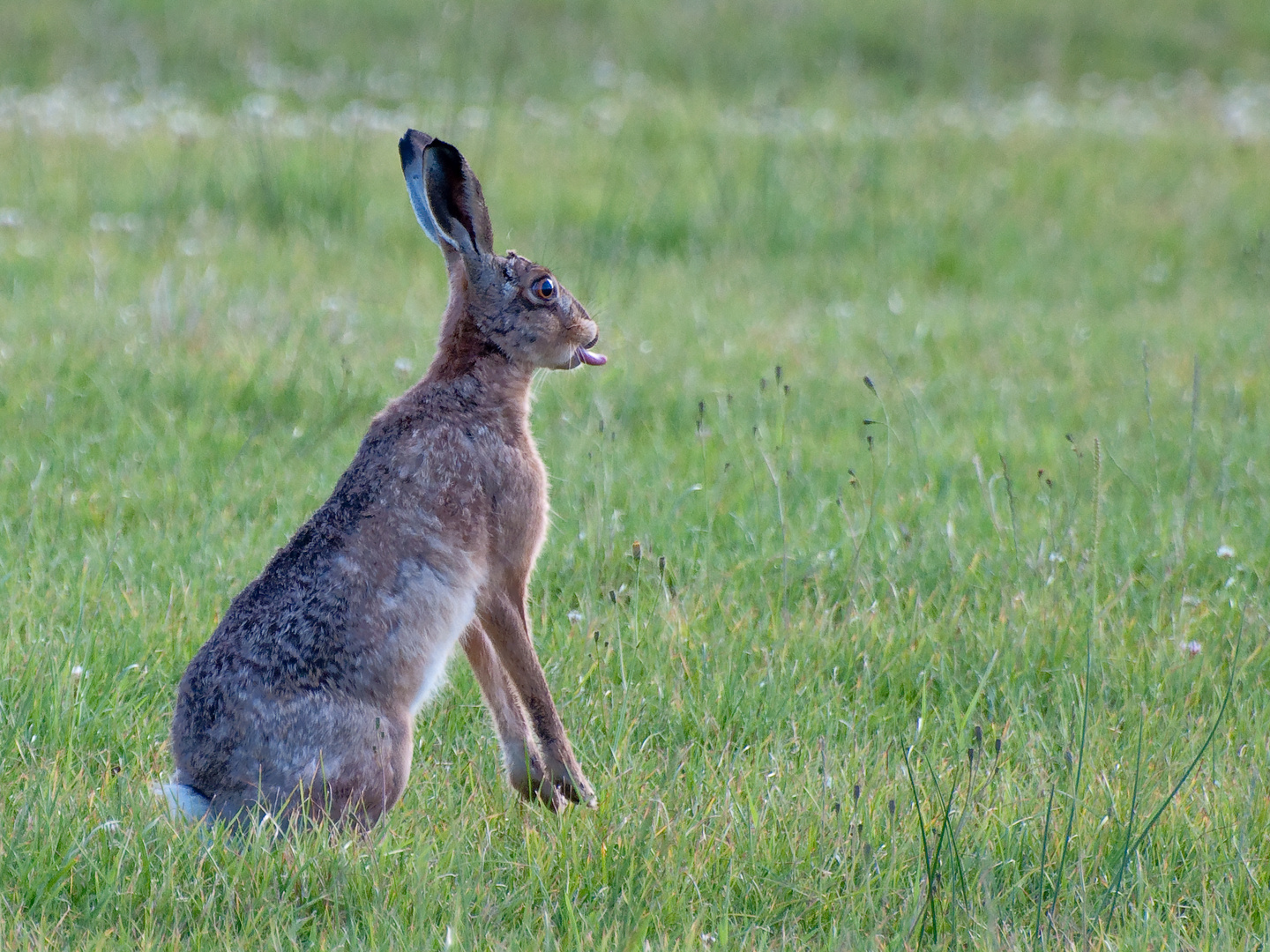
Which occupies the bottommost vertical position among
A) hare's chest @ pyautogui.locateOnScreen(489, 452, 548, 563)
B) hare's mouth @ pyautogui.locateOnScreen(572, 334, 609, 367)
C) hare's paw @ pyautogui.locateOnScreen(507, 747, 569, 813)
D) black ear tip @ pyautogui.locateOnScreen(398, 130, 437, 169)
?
hare's paw @ pyautogui.locateOnScreen(507, 747, 569, 813)

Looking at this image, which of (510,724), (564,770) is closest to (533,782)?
(564,770)

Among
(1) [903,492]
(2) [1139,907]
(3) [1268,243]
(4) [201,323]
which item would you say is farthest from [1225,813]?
(3) [1268,243]

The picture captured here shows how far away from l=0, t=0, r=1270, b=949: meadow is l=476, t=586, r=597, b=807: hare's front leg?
0.14 metres

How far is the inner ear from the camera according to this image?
3670mm

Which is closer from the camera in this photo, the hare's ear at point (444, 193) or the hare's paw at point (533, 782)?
the hare's paw at point (533, 782)

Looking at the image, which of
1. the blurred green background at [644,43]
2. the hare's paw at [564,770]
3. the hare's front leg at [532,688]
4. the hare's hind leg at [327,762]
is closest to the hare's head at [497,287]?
the hare's front leg at [532,688]

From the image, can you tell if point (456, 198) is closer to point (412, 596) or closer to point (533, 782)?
point (412, 596)

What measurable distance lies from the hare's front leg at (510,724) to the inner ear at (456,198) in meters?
1.05

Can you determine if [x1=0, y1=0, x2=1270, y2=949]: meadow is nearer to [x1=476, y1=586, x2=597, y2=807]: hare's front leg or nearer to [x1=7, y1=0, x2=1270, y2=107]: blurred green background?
[x1=476, y1=586, x2=597, y2=807]: hare's front leg

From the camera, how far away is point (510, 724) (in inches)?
147

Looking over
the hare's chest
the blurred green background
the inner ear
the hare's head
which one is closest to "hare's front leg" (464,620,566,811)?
the hare's chest

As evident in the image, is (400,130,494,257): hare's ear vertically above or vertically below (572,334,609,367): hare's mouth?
above

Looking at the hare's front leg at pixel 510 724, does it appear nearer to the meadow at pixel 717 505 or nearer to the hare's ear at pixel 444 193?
the meadow at pixel 717 505

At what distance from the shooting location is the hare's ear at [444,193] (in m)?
3.68
